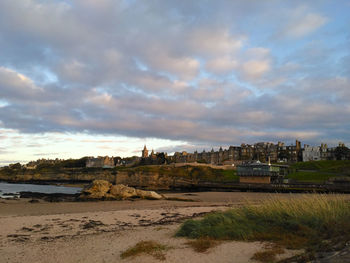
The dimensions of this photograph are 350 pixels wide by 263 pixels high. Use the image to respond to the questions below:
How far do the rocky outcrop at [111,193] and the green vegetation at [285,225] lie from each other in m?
25.0

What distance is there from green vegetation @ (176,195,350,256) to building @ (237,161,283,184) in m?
51.7

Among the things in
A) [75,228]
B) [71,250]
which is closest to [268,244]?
[71,250]

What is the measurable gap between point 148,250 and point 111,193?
29.6 metres

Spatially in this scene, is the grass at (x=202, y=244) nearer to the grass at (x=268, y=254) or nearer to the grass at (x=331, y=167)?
the grass at (x=268, y=254)

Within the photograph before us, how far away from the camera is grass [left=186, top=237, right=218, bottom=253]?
9189 millimetres

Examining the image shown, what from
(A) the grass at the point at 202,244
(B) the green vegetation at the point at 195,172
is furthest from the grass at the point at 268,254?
(B) the green vegetation at the point at 195,172

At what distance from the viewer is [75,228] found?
1541 cm

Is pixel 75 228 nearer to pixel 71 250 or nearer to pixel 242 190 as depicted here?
pixel 71 250

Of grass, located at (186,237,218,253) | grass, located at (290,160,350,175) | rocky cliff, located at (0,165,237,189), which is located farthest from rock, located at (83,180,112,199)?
grass, located at (290,160,350,175)

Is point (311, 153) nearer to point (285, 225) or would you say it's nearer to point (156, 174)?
point (156, 174)

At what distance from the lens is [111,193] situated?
3738cm

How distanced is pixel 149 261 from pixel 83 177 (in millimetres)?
115272

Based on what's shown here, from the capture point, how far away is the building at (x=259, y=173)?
62750mm

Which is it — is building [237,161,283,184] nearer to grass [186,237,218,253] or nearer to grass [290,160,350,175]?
grass [290,160,350,175]
